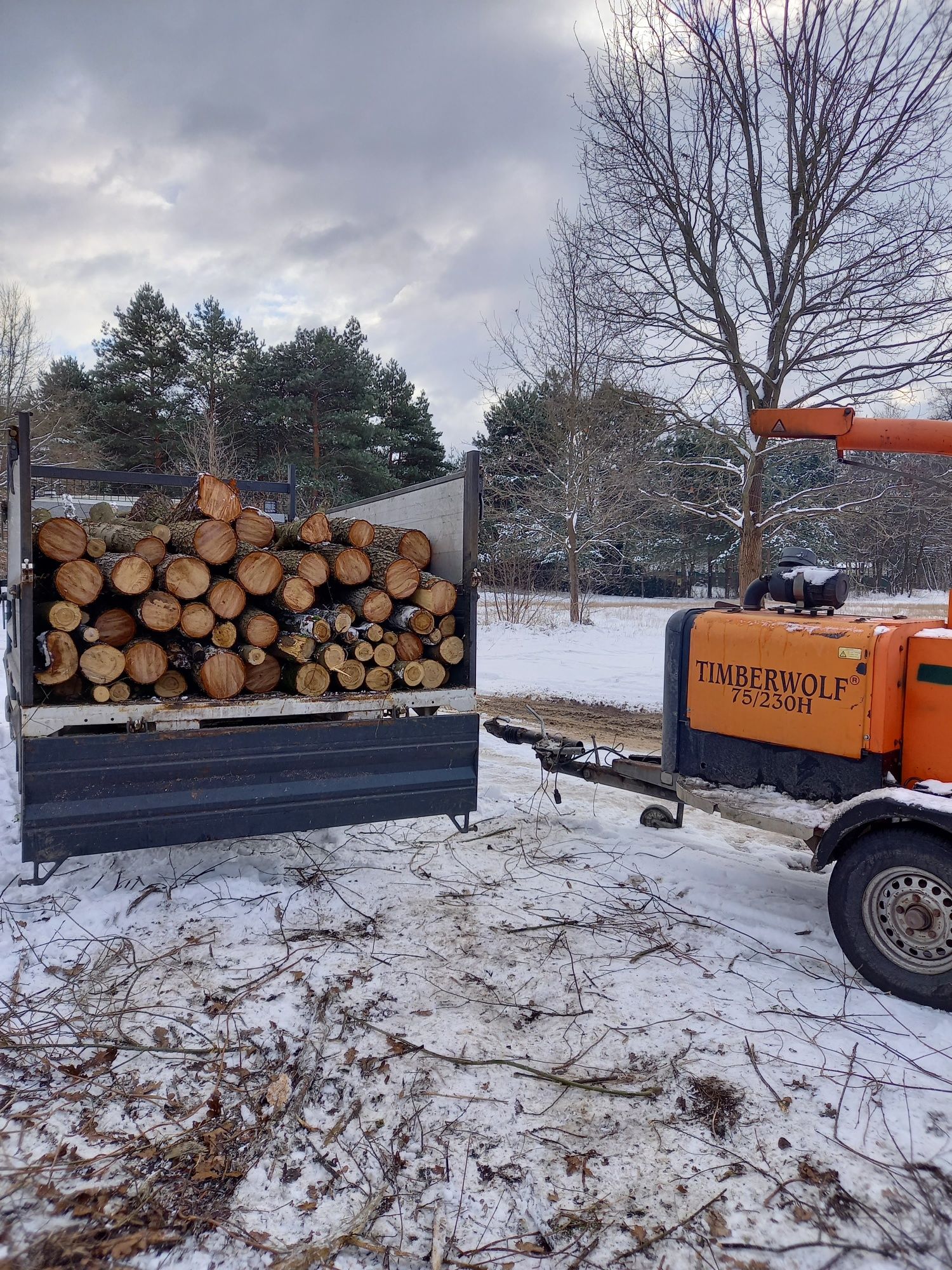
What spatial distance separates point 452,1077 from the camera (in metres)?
2.75

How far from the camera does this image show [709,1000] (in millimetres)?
3240

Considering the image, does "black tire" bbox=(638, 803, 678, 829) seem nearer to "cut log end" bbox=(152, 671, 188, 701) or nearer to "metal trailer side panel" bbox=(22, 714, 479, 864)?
"metal trailer side panel" bbox=(22, 714, 479, 864)

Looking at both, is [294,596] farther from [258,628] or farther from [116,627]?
[116,627]

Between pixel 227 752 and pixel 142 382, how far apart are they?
29205mm

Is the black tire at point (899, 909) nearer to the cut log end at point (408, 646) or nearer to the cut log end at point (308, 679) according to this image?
the cut log end at point (408, 646)

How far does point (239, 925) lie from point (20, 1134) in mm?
1424

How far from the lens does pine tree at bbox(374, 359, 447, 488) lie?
1226 inches

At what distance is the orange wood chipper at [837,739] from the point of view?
10.6 feet

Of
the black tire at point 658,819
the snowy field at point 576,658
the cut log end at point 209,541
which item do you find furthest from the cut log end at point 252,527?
the snowy field at point 576,658

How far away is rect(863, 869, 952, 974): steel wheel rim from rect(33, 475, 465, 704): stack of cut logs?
255 cm

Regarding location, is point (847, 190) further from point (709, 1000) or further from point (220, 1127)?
point (220, 1127)

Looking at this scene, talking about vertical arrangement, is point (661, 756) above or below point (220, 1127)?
above

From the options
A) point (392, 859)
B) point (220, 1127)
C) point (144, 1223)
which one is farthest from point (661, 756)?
point (144, 1223)

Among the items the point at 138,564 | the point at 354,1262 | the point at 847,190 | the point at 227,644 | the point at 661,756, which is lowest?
the point at 354,1262
